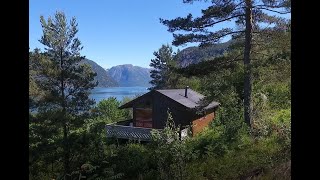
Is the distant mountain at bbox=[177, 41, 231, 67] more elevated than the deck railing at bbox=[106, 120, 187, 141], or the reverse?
the distant mountain at bbox=[177, 41, 231, 67]

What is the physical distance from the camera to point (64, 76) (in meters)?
23.0

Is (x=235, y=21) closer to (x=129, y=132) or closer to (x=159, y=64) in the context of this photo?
(x=129, y=132)

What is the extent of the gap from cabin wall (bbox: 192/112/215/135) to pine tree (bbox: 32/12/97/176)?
10.9 m

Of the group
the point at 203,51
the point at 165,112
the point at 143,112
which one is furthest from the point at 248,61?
the point at 143,112

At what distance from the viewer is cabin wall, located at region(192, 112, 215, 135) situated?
100 feet

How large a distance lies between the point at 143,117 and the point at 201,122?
5.76 m

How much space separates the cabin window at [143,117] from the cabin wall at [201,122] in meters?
4.58

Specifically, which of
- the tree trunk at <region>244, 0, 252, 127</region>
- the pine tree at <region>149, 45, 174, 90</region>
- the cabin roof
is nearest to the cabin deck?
the cabin roof

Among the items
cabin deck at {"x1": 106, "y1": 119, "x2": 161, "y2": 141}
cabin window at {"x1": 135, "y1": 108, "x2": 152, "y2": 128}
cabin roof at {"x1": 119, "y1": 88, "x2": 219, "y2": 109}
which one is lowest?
cabin deck at {"x1": 106, "y1": 119, "x2": 161, "y2": 141}

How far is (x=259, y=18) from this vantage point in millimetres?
19641

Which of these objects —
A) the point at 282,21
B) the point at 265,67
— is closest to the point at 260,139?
the point at 265,67

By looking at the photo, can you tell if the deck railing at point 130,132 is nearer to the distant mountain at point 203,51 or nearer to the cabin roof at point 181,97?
the cabin roof at point 181,97

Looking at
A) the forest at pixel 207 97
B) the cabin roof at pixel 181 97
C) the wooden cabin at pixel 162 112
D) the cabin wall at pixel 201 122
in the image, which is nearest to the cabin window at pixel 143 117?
the wooden cabin at pixel 162 112

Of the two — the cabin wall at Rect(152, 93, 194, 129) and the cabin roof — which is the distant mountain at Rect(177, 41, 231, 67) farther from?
the cabin wall at Rect(152, 93, 194, 129)
